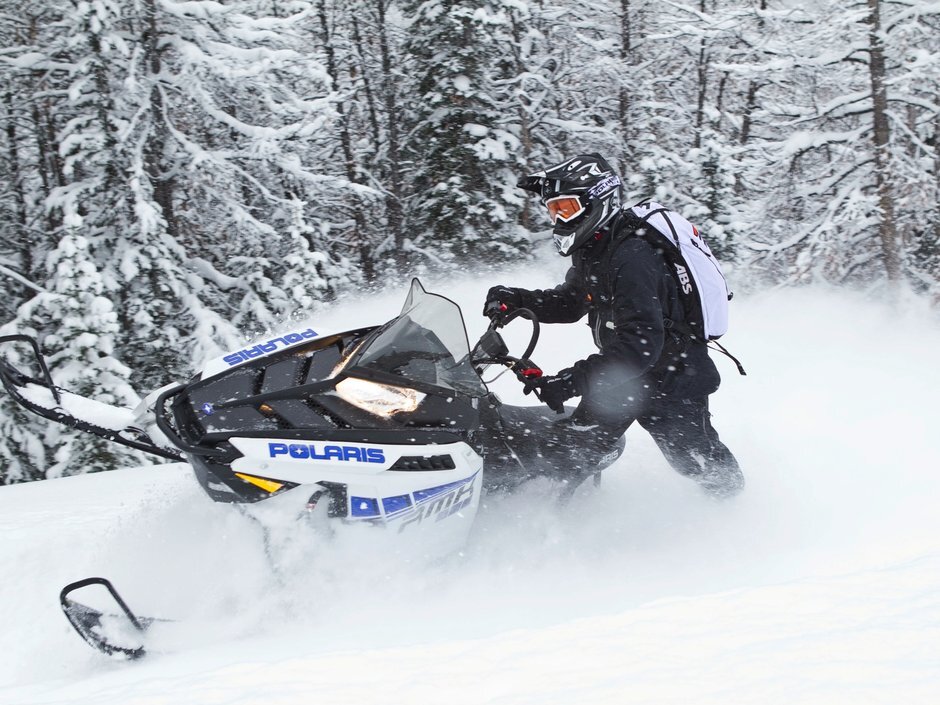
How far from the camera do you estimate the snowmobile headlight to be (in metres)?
3.48

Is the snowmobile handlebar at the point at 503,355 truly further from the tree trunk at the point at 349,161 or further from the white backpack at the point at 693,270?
the tree trunk at the point at 349,161

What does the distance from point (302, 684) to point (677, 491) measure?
306 centimetres

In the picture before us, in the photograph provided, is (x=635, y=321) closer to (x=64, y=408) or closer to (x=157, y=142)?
(x=64, y=408)

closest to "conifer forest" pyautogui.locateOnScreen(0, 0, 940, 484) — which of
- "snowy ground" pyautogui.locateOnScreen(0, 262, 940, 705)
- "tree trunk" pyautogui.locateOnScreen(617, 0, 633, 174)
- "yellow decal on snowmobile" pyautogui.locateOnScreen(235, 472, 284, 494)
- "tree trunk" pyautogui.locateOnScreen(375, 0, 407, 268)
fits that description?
"tree trunk" pyautogui.locateOnScreen(617, 0, 633, 174)

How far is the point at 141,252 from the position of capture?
11.2m

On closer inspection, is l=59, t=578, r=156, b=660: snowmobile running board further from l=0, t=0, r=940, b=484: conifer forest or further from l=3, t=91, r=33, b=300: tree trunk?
l=3, t=91, r=33, b=300: tree trunk

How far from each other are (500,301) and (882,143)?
28.2ft

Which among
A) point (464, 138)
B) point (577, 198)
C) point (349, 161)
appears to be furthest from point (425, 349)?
point (349, 161)

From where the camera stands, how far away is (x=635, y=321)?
384cm

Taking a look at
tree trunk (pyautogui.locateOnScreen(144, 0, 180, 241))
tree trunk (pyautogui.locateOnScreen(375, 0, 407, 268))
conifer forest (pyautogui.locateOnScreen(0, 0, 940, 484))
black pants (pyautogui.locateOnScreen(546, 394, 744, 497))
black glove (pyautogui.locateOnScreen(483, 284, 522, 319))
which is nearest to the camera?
black pants (pyautogui.locateOnScreen(546, 394, 744, 497))

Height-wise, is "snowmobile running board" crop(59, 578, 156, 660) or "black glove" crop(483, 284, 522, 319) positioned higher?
"black glove" crop(483, 284, 522, 319)

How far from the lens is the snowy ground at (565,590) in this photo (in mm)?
2420

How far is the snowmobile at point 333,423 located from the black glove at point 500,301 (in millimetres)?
406

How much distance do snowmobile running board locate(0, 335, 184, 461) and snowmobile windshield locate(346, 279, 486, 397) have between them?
1.05 metres
